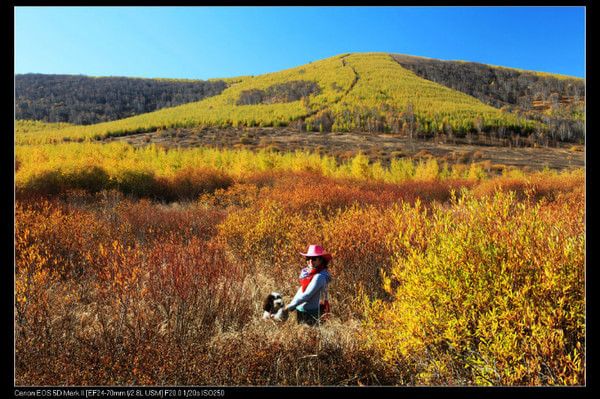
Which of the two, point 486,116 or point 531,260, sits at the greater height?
point 486,116

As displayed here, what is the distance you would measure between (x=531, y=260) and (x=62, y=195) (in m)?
14.7

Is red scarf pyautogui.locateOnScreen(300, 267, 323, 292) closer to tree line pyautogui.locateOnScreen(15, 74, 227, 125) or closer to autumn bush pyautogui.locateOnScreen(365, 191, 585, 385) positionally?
autumn bush pyautogui.locateOnScreen(365, 191, 585, 385)

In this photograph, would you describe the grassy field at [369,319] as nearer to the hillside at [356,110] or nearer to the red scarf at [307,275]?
the red scarf at [307,275]

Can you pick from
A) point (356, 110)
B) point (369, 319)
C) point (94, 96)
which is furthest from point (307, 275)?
point (94, 96)

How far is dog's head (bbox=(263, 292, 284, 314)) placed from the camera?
367 cm

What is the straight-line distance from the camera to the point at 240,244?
6.55 meters

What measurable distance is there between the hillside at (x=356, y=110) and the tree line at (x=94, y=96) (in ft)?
31.0

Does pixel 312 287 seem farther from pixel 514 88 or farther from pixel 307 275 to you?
pixel 514 88

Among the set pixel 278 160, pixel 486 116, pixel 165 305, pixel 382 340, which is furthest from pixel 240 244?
pixel 486 116

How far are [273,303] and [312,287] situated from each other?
0.64 metres

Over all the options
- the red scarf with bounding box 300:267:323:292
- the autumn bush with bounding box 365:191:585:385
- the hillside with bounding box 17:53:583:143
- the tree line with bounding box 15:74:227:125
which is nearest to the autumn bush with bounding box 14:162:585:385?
the autumn bush with bounding box 365:191:585:385

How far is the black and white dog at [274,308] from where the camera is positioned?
141 inches

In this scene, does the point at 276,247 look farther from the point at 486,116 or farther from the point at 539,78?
the point at 539,78

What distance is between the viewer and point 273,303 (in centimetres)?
371
